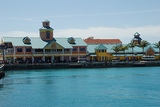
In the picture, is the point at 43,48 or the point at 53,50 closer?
the point at 43,48

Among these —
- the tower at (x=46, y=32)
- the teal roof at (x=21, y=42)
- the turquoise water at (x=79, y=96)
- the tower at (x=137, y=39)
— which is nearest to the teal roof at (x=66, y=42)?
the tower at (x=46, y=32)

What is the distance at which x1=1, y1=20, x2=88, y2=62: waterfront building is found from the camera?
103 m

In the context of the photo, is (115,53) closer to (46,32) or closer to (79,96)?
(46,32)

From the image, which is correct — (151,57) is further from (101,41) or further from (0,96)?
(0,96)

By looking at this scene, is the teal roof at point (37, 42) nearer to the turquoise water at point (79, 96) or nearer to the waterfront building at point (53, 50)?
the waterfront building at point (53, 50)

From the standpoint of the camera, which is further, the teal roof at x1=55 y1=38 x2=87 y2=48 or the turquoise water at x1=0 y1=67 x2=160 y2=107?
the teal roof at x1=55 y1=38 x2=87 y2=48

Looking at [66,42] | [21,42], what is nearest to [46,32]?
[66,42]

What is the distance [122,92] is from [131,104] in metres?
8.67

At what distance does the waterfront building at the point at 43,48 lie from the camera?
102625 millimetres

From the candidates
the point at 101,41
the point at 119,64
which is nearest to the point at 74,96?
the point at 119,64

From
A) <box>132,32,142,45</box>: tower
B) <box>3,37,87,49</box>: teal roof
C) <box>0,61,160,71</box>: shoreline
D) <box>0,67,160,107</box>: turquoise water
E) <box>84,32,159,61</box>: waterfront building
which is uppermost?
<box>132,32,142,45</box>: tower

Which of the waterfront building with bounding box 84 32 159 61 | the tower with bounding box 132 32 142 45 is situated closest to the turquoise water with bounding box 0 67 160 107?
the waterfront building with bounding box 84 32 159 61

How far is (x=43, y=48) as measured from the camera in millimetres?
103438

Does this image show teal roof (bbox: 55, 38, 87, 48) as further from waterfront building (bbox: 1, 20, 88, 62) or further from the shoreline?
the shoreline
